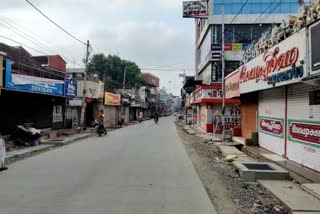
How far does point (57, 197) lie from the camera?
8859mm

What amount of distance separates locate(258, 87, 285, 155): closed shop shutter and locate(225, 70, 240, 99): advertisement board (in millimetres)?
3576

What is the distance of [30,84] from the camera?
23.0 metres

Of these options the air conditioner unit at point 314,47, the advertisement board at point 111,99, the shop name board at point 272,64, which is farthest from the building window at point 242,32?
the air conditioner unit at point 314,47

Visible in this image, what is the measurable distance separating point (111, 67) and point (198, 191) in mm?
82802

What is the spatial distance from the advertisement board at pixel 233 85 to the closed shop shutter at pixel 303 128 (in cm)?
916

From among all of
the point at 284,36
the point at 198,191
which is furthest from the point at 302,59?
the point at 198,191

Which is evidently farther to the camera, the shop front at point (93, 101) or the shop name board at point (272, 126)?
the shop front at point (93, 101)

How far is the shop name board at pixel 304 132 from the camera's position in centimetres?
1244

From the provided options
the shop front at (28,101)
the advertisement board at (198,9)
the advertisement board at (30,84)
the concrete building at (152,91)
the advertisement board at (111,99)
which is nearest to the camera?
the advertisement board at (30,84)

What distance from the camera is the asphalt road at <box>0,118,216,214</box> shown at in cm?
794

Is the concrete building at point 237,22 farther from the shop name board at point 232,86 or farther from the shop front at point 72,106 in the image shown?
the shop name board at point 232,86

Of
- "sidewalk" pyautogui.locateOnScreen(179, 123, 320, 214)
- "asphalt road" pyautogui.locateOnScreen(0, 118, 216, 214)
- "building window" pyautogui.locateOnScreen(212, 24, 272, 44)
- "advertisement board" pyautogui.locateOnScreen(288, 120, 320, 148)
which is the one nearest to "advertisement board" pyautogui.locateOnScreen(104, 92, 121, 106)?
"building window" pyautogui.locateOnScreen(212, 24, 272, 44)

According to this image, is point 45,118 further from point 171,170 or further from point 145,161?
point 171,170

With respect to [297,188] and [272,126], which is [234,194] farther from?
[272,126]
